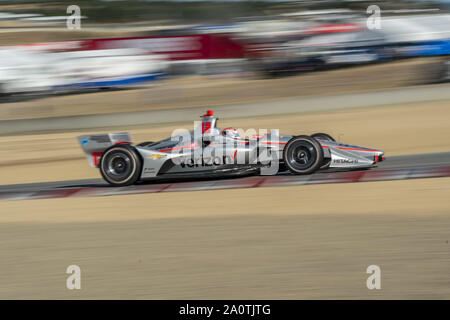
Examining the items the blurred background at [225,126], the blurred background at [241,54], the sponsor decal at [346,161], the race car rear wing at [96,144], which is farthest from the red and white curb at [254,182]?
the blurred background at [241,54]

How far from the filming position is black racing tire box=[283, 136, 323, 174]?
9109mm

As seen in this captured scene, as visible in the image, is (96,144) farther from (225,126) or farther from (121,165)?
(225,126)

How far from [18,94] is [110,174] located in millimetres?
16919

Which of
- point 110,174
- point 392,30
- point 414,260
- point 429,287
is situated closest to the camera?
point 429,287

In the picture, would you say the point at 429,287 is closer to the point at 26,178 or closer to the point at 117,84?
the point at 26,178

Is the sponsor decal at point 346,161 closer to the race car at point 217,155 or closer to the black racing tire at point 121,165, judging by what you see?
the race car at point 217,155

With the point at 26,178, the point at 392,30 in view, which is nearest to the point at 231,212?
the point at 26,178

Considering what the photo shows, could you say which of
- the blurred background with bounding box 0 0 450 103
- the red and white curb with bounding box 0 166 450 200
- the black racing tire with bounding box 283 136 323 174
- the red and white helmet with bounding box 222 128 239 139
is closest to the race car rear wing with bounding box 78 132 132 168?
the red and white curb with bounding box 0 166 450 200

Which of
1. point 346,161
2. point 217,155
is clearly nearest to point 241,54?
point 217,155

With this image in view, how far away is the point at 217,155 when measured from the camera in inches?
375

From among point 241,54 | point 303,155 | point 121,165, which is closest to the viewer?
point 303,155

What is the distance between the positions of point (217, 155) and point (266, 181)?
887mm

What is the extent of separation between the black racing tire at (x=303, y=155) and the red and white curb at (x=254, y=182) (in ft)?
0.54

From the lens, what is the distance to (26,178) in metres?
14.1
